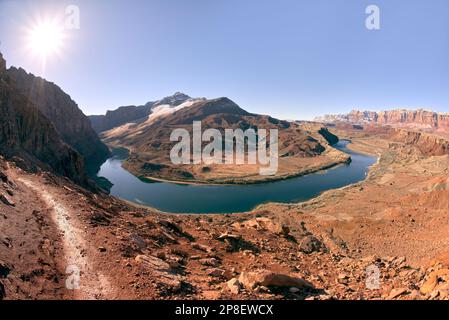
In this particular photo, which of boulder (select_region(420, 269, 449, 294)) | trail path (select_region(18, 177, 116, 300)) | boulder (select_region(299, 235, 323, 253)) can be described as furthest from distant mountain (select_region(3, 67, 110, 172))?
boulder (select_region(420, 269, 449, 294))

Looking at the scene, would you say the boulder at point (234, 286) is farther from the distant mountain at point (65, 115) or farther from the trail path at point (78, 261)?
the distant mountain at point (65, 115)

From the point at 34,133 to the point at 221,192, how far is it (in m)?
55.8

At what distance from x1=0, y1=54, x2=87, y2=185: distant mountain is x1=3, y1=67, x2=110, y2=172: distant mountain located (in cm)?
7821

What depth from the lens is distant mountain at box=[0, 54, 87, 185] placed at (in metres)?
49.1

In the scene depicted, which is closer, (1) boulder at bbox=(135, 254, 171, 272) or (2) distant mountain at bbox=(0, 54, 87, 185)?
(1) boulder at bbox=(135, 254, 171, 272)

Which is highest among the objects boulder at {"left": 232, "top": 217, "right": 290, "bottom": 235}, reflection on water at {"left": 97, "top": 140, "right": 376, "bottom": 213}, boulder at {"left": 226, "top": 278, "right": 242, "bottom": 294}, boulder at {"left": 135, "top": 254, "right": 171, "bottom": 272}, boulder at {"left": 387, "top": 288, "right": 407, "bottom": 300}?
boulder at {"left": 135, "top": 254, "right": 171, "bottom": 272}

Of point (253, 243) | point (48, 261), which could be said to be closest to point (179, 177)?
point (253, 243)

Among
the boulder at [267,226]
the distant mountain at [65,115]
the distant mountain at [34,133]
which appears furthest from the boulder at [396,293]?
the distant mountain at [65,115]

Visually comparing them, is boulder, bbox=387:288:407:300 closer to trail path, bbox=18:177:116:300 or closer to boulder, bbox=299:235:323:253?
boulder, bbox=299:235:323:253

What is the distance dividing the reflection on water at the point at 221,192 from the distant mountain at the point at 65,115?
124ft

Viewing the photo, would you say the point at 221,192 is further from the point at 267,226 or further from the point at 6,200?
the point at 6,200

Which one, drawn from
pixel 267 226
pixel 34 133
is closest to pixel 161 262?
pixel 267 226

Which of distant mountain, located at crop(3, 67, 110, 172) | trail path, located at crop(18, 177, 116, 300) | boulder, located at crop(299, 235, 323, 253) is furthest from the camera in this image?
distant mountain, located at crop(3, 67, 110, 172)

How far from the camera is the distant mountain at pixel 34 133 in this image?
49.1 meters
